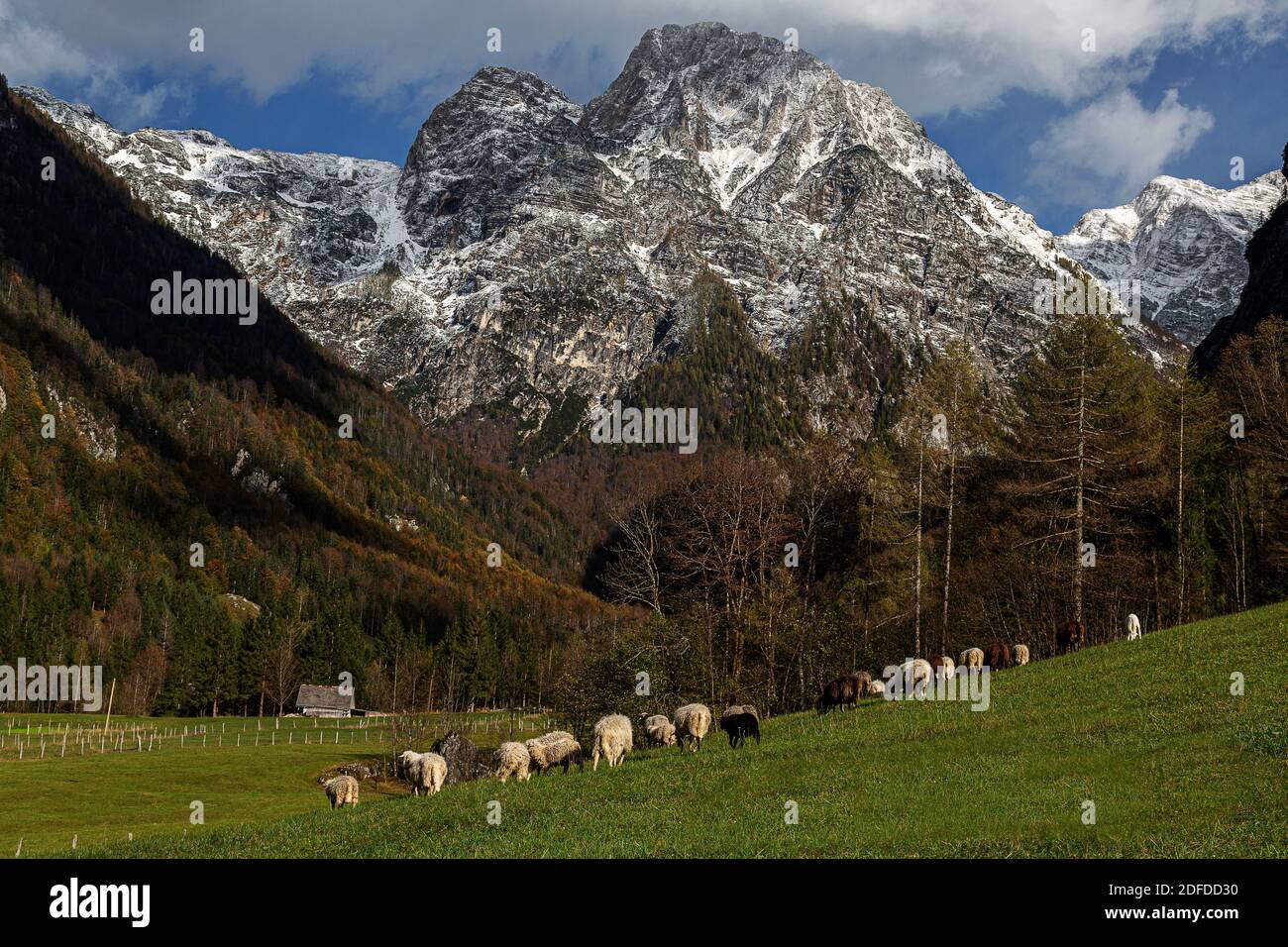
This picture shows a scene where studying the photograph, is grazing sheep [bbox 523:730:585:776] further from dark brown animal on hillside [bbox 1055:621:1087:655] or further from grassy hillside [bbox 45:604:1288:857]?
dark brown animal on hillside [bbox 1055:621:1087:655]

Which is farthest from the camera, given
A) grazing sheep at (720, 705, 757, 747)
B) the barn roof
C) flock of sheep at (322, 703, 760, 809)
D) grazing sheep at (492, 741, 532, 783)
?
the barn roof

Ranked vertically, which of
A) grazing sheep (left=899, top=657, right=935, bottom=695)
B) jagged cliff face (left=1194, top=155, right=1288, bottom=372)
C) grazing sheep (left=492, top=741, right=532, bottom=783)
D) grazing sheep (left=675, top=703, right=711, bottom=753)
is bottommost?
grazing sheep (left=492, top=741, right=532, bottom=783)

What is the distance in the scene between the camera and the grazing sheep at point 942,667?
38.5 meters

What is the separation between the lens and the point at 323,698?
149000 mm

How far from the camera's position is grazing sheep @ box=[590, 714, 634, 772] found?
33.0 m

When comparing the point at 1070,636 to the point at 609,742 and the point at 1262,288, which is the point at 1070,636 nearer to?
the point at 609,742

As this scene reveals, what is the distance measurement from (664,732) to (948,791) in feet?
59.3

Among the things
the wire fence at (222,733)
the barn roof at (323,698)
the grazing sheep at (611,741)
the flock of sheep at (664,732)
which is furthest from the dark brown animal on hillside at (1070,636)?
the barn roof at (323,698)

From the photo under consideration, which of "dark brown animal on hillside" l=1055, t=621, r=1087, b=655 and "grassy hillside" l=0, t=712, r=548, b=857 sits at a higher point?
"dark brown animal on hillside" l=1055, t=621, r=1087, b=655

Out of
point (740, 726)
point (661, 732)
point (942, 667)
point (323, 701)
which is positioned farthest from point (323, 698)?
point (740, 726)

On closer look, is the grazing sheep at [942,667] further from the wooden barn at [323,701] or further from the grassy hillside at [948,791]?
the wooden barn at [323,701]

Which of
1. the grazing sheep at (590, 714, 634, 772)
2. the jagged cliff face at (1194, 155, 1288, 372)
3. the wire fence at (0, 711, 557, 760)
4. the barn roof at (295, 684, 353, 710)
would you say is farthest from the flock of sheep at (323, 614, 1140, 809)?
Result: the barn roof at (295, 684, 353, 710)
